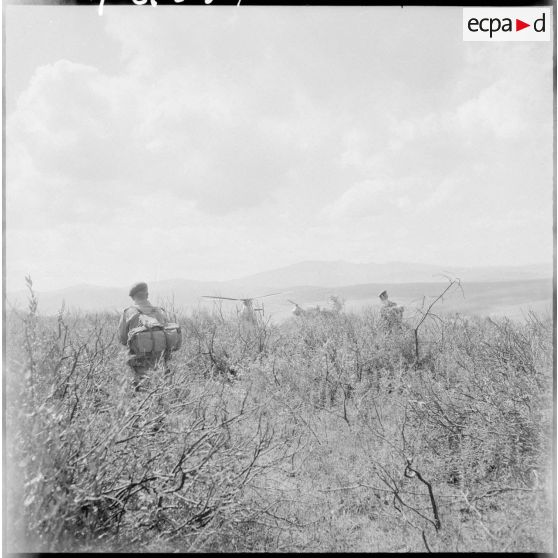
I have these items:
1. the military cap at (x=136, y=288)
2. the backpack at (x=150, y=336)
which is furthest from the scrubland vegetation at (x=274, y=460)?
the military cap at (x=136, y=288)

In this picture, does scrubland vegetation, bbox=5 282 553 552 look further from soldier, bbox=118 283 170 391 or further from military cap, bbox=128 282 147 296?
military cap, bbox=128 282 147 296

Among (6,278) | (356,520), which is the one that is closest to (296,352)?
(356,520)

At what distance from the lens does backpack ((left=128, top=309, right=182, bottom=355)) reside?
3.98m

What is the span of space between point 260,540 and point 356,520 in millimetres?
714

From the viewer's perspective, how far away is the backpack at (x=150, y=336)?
3.98m

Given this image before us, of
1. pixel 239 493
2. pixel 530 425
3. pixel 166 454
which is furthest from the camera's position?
pixel 530 425

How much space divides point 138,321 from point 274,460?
2007 mm

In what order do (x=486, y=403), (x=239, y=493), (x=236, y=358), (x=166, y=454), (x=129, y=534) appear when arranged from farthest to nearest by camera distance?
(x=236, y=358) → (x=486, y=403) → (x=239, y=493) → (x=166, y=454) → (x=129, y=534)

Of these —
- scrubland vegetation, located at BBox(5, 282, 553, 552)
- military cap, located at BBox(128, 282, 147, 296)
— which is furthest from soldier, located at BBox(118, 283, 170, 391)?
scrubland vegetation, located at BBox(5, 282, 553, 552)

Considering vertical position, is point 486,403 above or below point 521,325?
below

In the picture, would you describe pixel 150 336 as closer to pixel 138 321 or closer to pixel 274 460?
pixel 138 321

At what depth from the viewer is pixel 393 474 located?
3.32 m

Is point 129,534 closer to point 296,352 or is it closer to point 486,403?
point 486,403

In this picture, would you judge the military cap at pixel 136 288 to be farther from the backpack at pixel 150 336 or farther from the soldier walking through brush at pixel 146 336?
the backpack at pixel 150 336
